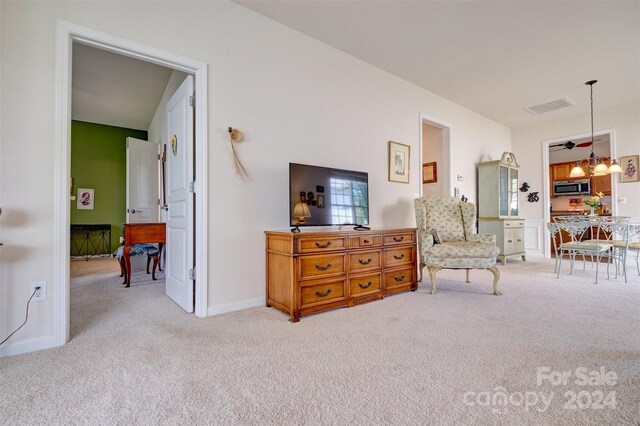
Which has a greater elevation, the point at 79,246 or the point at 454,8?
the point at 454,8

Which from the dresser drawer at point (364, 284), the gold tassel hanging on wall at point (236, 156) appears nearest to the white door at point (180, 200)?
the gold tassel hanging on wall at point (236, 156)

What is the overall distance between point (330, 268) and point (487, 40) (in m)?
2.99

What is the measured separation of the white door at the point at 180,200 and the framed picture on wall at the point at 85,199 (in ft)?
14.1

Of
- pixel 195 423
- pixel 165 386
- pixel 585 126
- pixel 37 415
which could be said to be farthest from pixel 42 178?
pixel 585 126

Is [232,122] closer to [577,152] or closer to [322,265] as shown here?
[322,265]

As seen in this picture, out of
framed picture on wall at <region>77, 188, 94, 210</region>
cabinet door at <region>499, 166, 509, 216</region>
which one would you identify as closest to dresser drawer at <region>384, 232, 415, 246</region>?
cabinet door at <region>499, 166, 509, 216</region>

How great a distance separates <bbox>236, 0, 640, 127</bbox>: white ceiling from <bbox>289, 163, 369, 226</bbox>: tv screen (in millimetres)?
1467

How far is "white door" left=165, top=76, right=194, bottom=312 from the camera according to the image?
2582 mm

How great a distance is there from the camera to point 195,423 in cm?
118

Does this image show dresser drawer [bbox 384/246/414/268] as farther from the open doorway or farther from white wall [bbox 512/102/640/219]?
white wall [bbox 512/102/640/219]

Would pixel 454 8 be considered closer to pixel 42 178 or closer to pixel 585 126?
pixel 42 178

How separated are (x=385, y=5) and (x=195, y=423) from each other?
3.28 meters

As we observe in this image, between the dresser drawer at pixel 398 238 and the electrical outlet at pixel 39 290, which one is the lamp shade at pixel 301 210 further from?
the electrical outlet at pixel 39 290

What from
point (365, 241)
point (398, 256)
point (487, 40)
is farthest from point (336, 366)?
point (487, 40)
